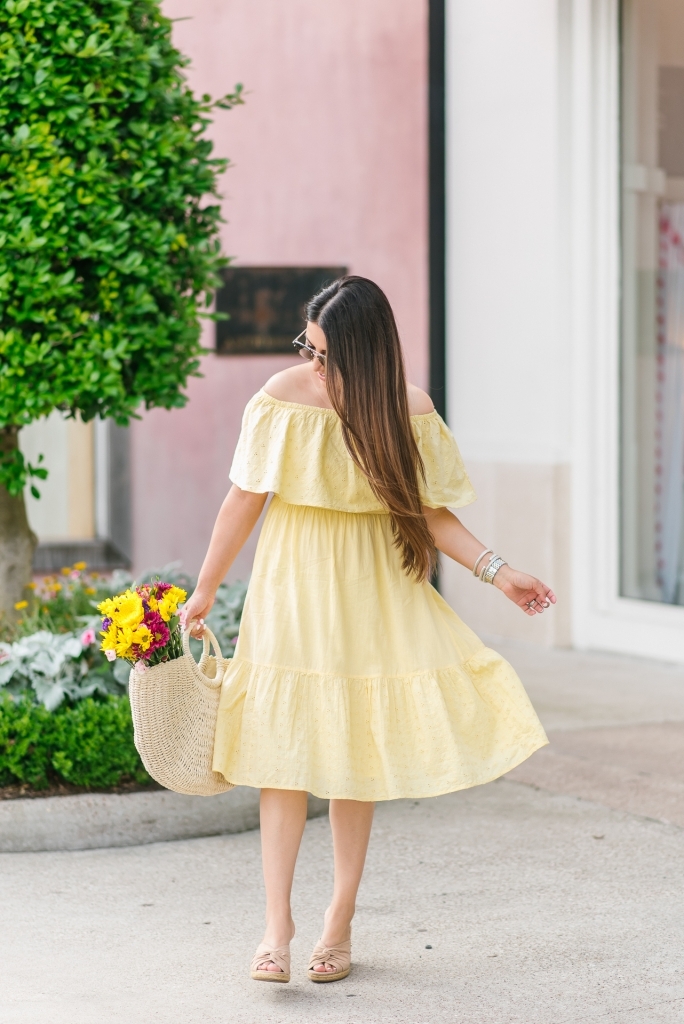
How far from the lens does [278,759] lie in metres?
3.29

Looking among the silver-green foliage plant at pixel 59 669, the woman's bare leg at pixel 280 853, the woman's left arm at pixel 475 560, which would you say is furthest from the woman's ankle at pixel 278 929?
the silver-green foliage plant at pixel 59 669

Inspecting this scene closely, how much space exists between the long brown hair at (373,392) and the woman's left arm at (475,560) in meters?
0.12

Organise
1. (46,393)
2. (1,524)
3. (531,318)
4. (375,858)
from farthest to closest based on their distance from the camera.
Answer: (531,318) → (1,524) → (46,393) → (375,858)

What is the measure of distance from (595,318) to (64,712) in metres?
4.21

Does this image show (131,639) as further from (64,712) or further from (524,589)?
(64,712)

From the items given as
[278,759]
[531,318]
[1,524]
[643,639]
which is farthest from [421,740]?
[531,318]

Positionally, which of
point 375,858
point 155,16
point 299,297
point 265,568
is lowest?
point 375,858

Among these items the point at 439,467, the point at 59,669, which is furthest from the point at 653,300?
the point at 439,467

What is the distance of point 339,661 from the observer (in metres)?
3.35

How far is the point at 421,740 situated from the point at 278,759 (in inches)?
13.4

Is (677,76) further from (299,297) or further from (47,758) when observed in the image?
(47,758)

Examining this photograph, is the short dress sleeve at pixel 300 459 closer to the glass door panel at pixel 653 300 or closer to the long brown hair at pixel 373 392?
the long brown hair at pixel 373 392

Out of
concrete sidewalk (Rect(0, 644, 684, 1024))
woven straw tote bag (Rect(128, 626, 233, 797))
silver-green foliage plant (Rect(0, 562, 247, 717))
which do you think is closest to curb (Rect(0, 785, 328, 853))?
concrete sidewalk (Rect(0, 644, 684, 1024))

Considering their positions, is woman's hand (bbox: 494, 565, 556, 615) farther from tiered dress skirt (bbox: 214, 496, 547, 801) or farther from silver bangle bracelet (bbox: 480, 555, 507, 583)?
tiered dress skirt (bbox: 214, 496, 547, 801)
